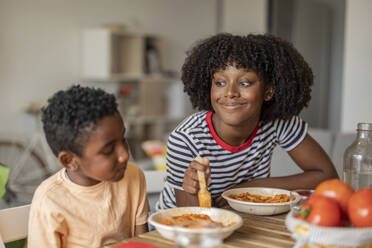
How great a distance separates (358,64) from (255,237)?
106 inches

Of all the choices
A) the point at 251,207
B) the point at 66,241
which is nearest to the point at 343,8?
the point at 251,207

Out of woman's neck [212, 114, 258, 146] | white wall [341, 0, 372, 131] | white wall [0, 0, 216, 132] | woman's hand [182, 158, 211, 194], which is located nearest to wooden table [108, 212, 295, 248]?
woman's hand [182, 158, 211, 194]

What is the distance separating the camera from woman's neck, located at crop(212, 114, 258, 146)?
5.15 ft

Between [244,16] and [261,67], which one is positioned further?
[244,16]

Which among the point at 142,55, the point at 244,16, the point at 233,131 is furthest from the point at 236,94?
the point at 244,16

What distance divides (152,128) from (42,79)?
1.48 meters

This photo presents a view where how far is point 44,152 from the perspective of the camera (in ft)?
15.0

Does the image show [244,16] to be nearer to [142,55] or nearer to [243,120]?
[142,55]

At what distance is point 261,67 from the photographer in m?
1.58

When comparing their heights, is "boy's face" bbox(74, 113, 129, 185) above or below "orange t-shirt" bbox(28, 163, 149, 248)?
above

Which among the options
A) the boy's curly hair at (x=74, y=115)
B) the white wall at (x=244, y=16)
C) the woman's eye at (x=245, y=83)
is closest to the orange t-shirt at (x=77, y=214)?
the boy's curly hair at (x=74, y=115)

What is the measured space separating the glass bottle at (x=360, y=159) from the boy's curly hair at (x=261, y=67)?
12.5 inches

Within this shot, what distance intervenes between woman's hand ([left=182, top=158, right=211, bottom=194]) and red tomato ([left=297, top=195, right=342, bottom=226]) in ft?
1.21

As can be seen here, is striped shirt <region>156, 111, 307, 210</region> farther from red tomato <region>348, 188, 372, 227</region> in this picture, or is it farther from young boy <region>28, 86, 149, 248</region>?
red tomato <region>348, 188, 372, 227</region>
